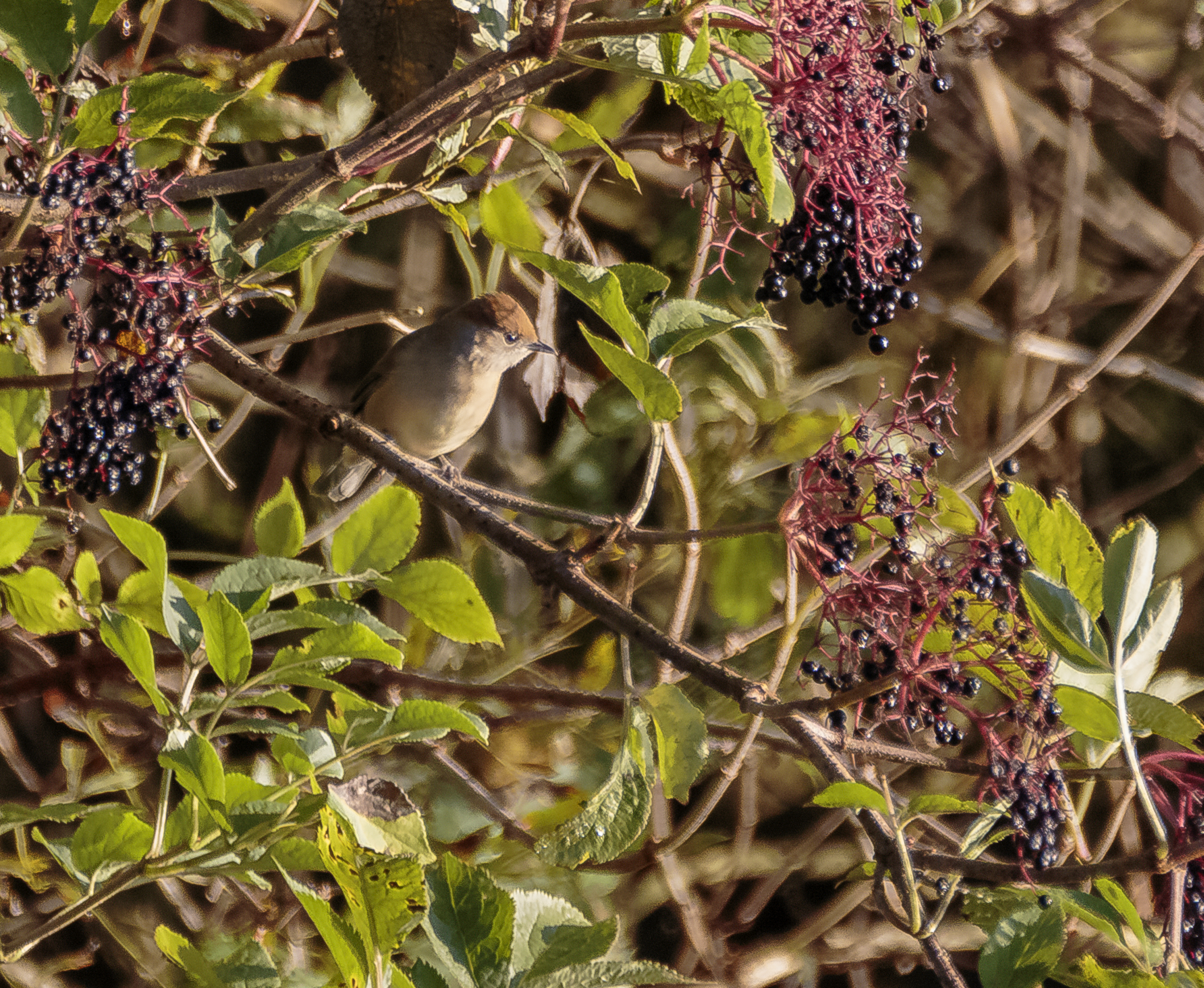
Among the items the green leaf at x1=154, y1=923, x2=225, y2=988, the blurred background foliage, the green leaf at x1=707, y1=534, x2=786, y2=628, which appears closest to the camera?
the green leaf at x1=154, y1=923, x2=225, y2=988

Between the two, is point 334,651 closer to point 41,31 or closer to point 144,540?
point 144,540

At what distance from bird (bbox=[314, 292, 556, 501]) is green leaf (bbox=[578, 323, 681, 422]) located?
186cm

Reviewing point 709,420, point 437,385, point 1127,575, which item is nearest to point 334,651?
point 1127,575

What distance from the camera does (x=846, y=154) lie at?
1277 millimetres

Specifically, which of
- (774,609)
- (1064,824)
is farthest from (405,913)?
(774,609)

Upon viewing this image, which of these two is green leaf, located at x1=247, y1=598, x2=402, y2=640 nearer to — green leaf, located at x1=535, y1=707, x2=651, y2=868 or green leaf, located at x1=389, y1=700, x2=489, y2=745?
green leaf, located at x1=389, y1=700, x2=489, y2=745

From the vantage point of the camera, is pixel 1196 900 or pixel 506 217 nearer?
pixel 1196 900

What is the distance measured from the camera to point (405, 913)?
1.09 m

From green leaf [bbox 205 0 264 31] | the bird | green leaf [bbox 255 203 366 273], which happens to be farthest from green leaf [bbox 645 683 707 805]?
the bird

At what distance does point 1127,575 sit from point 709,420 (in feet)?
5.02

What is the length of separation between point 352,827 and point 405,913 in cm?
20

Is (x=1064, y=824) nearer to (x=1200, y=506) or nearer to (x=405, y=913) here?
(x=405, y=913)

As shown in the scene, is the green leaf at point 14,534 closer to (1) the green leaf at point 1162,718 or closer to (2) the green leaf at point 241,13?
(2) the green leaf at point 241,13

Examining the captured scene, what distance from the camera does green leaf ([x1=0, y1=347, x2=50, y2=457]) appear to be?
5.29 feet
